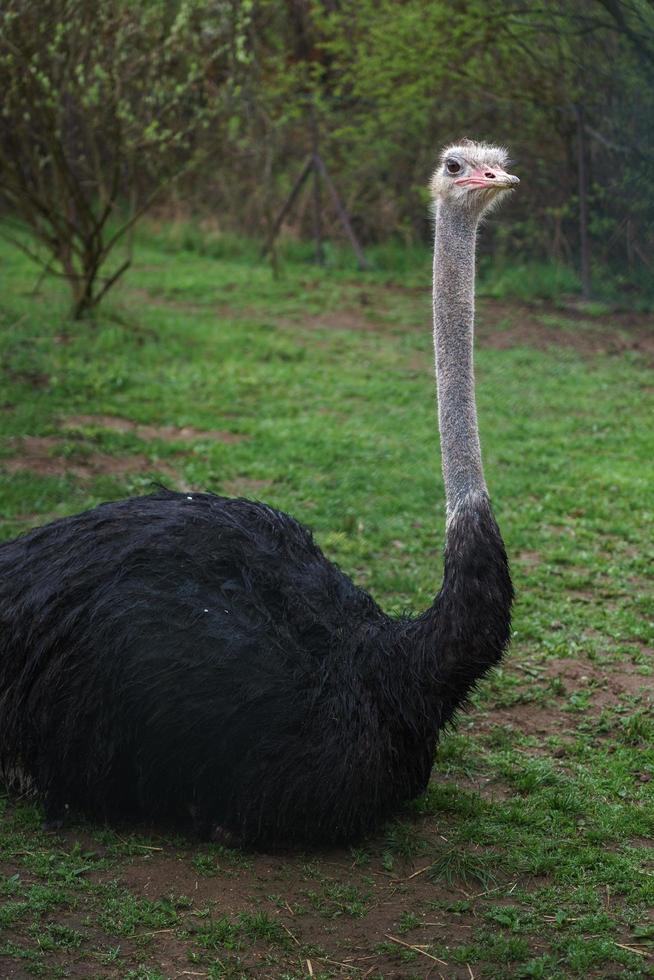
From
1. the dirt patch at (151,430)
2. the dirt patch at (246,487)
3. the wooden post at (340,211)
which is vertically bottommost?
the dirt patch at (246,487)

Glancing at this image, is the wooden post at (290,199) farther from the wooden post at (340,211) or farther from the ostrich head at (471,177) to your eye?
the ostrich head at (471,177)

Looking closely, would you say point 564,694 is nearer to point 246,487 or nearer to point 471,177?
point 471,177

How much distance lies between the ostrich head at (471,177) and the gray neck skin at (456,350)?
0.03 meters

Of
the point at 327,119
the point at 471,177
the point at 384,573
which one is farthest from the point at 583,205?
the point at 471,177

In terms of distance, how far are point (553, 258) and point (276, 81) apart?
543 centimetres

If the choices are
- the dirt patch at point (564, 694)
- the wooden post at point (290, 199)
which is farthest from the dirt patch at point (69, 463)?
the wooden post at point (290, 199)

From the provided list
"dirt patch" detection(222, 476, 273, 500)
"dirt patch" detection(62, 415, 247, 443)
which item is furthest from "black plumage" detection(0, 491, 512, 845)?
"dirt patch" detection(62, 415, 247, 443)

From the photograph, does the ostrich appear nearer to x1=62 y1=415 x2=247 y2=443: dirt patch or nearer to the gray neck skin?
the gray neck skin

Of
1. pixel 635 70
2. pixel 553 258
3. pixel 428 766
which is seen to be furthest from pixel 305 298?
pixel 428 766

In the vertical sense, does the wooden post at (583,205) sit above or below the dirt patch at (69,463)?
above

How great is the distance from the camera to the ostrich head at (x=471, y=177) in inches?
165

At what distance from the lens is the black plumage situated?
12.4 feet

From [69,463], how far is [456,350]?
160 inches

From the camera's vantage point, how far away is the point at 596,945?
340 centimetres
